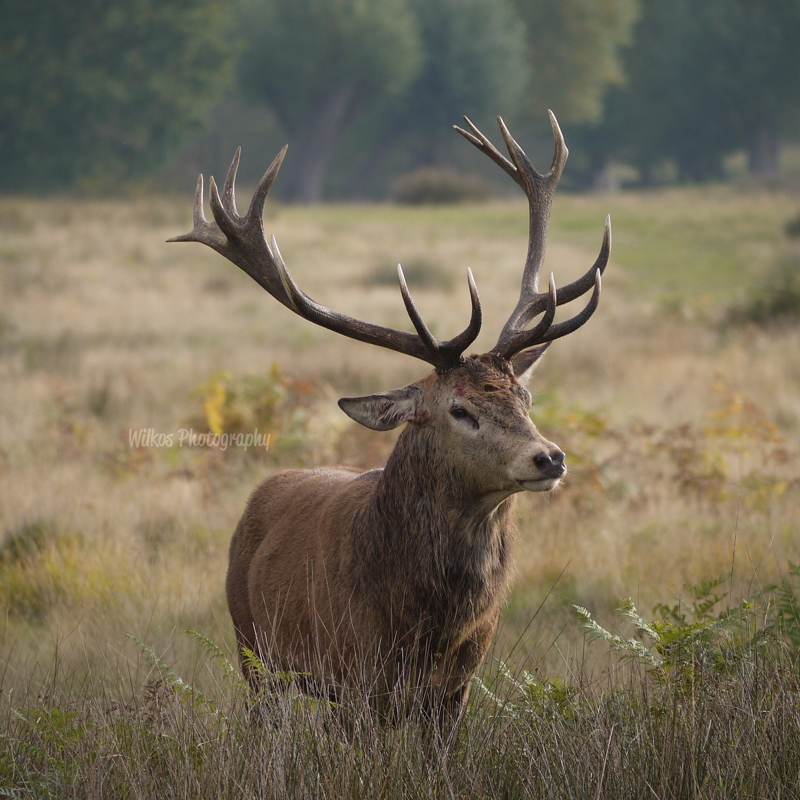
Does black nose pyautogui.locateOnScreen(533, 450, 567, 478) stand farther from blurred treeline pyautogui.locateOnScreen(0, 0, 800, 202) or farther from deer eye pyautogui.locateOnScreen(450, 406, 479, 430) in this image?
blurred treeline pyautogui.locateOnScreen(0, 0, 800, 202)

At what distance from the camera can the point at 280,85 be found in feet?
167

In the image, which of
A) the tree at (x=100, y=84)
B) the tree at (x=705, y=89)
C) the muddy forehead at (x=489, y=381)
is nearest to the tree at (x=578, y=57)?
the tree at (x=705, y=89)

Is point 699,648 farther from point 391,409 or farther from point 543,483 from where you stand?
point 391,409

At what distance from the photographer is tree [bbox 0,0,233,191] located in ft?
121

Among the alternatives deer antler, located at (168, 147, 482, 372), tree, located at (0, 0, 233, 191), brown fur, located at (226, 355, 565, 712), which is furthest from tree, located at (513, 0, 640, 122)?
brown fur, located at (226, 355, 565, 712)

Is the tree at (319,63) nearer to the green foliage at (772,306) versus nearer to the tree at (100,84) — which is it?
the tree at (100,84)

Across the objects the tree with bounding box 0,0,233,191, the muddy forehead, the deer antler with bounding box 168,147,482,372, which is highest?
the tree with bounding box 0,0,233,191

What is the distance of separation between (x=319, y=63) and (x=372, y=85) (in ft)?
9.40

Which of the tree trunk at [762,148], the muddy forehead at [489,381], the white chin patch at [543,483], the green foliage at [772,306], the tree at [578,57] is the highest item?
the tree at [578,57]

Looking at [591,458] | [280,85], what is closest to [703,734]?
[591,458]

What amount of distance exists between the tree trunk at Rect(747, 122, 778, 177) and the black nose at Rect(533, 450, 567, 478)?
58.2 m

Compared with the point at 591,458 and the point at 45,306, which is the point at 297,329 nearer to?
the point at 45,306

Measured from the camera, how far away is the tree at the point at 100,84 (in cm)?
3703

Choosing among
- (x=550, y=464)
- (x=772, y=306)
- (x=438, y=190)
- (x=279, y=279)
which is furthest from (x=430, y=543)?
(x=438, y=190)
